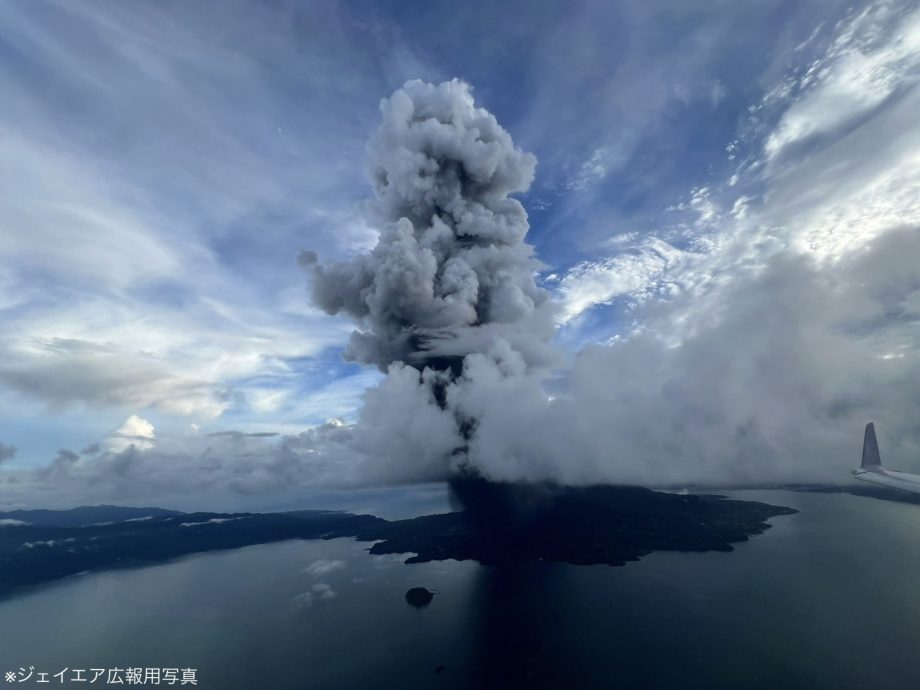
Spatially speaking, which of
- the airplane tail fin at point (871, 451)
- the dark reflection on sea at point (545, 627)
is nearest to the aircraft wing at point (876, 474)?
the airplane tail fin at point (871, 451)

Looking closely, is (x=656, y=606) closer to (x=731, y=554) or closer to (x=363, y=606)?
(x=731, y=554)

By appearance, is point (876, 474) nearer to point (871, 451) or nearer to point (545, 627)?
point (871, 451)

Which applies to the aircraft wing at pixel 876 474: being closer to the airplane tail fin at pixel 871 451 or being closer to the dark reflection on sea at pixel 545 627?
the airplane tail fin at pixel 871 451

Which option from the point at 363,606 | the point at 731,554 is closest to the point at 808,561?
the point at 731,554

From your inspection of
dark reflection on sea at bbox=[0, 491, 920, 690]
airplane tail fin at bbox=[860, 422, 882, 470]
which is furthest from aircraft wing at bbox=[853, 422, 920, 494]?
dark reflection on sea at bbox=[0, 491, 920, 690]

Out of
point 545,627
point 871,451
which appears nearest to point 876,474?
point 871,451

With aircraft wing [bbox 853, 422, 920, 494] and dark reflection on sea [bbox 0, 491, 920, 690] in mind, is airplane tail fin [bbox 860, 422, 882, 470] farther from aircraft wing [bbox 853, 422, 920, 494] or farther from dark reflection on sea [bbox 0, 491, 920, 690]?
dark reflection on sea [bbox 0, 491, 920, 690]

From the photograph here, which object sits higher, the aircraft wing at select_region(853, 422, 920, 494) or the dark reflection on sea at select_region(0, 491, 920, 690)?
the aircraft wing at select_region(853, 422, 920, 494)

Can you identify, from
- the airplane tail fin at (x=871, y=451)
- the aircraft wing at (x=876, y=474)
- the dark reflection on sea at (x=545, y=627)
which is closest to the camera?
the aircraft wing at (x=876, y=474)

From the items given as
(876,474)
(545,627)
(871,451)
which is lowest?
(545,627)
